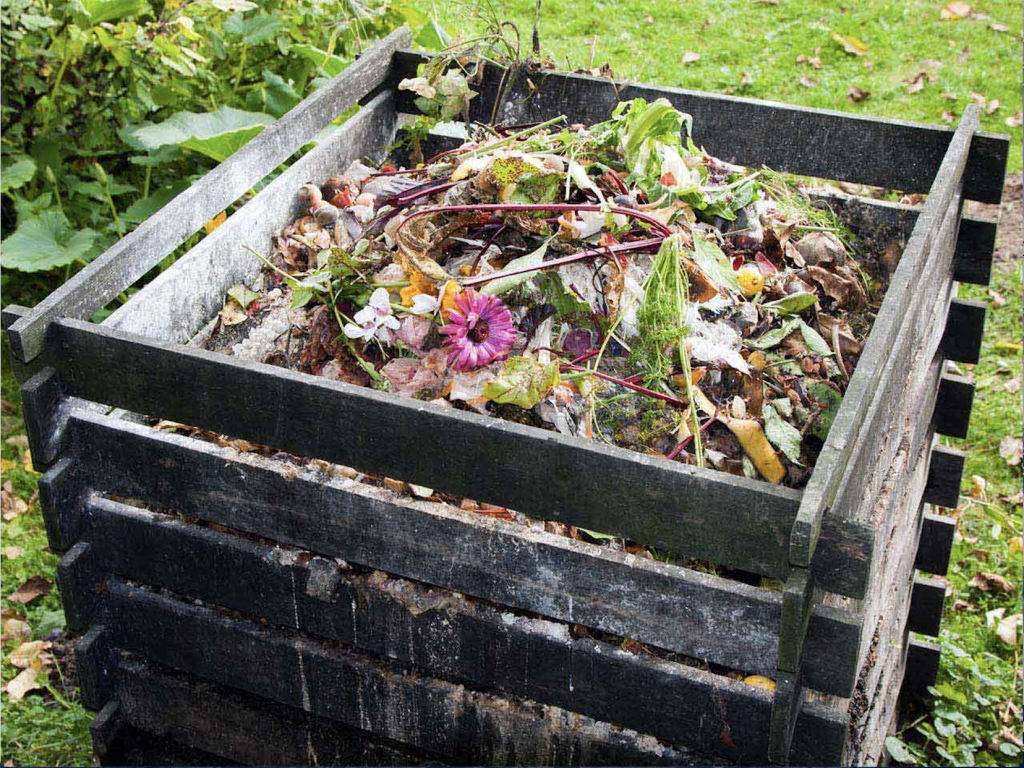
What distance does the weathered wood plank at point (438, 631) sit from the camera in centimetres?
188

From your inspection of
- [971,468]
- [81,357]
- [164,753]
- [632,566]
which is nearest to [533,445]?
[632,566]

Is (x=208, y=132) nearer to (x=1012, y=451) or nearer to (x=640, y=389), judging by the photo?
(x=640, y=389)

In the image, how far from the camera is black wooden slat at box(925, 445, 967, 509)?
3.28m

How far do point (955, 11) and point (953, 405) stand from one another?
3887mm

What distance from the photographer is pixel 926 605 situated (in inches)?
134

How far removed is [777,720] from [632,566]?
12.7 inches

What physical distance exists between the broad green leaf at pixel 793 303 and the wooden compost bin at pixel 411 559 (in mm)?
224

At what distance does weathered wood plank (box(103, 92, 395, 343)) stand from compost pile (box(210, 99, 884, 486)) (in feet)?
0.21

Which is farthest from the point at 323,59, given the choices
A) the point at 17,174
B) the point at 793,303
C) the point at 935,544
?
the point at 935,544

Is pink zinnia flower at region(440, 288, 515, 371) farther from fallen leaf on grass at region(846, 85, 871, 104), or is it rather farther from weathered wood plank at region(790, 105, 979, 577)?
fallen leaf on grass at region(846, 85, 871, 104)

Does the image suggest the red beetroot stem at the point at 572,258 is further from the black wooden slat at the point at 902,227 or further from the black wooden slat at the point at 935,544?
the black wooden slat at the point at 935,544

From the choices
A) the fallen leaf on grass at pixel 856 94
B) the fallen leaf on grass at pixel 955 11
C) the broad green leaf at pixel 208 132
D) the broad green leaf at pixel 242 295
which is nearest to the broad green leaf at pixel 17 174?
the broad green leaf at pixel 208 132

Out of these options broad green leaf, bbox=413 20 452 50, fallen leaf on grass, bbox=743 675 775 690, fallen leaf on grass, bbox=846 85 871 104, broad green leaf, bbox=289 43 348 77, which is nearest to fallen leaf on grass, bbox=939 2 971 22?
fallen leaf on grass, bbox=846 85 871 104

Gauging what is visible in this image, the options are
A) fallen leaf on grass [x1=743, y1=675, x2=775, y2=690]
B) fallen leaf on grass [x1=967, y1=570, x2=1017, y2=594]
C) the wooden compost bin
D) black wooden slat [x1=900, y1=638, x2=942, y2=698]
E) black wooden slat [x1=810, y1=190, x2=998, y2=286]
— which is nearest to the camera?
the wooden compost bin
